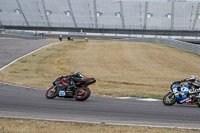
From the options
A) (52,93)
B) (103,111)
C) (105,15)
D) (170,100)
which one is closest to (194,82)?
(170,100)

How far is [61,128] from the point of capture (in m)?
7.93

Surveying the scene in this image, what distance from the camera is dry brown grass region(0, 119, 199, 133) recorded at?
7676mm

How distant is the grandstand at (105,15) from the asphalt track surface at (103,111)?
6281cm

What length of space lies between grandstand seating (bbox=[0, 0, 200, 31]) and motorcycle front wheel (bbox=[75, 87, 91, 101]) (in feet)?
206

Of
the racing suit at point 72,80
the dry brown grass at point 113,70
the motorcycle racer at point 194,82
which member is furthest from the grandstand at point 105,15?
the racing suit at point 72,80

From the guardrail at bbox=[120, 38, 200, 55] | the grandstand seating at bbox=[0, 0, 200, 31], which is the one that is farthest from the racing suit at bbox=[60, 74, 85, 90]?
the grandstand seating at bbox=[0, 0, 200, 31]

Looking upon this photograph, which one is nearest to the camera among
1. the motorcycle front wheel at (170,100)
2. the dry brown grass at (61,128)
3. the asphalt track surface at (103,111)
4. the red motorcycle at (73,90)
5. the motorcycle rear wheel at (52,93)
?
the dry brown grass at (61,128)

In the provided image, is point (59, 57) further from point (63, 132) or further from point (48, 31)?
point (48, 31)

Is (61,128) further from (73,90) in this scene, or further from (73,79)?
(73,79)

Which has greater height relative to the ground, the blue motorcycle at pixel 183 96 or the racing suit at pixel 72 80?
the racing suit at pixel 72 80

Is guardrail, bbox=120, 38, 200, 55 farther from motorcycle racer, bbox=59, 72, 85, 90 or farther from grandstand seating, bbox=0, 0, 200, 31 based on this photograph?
motorcycle racer, bbox=59, 72, 85, 90

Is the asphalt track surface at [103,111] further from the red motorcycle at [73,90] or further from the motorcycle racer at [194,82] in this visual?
the motorcycle racer at [194,82]

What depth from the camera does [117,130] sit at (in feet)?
25.9

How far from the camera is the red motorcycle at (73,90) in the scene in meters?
11.8
